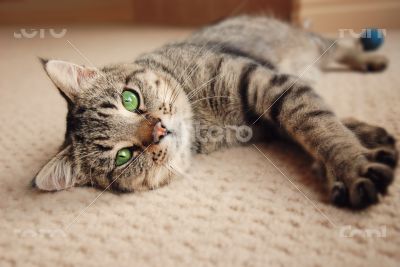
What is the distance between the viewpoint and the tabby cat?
33.7 inches

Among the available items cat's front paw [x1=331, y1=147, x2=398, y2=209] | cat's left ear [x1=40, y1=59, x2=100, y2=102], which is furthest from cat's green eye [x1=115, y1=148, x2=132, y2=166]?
cat's front paw [x1=331, y1=147, x2=398, y2=209]

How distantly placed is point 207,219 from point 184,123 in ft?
1.18

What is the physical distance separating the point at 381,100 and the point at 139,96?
0.86 m

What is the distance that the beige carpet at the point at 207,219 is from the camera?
69cm

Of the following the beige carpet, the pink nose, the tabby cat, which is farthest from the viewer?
the pink nose

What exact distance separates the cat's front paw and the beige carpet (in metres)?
0.03

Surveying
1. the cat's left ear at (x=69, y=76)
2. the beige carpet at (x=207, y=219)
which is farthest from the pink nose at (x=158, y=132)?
the cat's left ear at (x=69, y=76)

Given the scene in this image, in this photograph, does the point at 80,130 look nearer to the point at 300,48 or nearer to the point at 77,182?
the point at 77,182

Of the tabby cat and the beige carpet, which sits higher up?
the tabby cat

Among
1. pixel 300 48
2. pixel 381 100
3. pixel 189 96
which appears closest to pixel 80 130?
pixel 189 96

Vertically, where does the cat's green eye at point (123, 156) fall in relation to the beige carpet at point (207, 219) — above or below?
above

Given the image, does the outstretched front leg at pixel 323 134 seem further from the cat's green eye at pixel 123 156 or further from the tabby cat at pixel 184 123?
the cat's green eye at pixel 123 156

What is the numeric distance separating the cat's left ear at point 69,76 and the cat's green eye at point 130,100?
0.13 meters

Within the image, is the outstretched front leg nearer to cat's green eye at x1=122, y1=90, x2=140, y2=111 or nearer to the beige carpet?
the beige carpet
